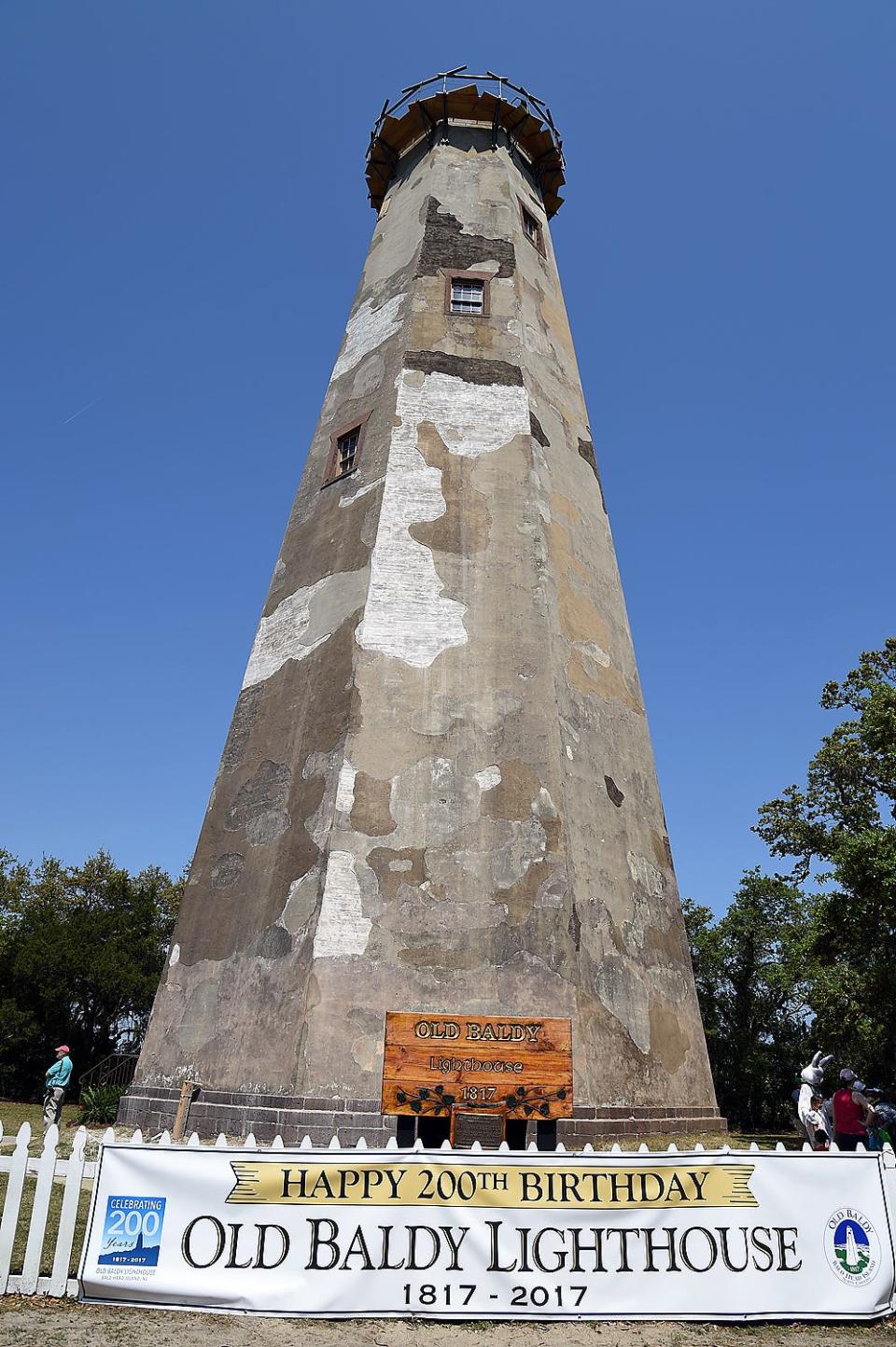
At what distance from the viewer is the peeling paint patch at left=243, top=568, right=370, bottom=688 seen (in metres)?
15.5

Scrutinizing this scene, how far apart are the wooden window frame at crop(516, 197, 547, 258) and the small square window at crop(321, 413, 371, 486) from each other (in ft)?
23.1

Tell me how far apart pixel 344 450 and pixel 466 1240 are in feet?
48.0

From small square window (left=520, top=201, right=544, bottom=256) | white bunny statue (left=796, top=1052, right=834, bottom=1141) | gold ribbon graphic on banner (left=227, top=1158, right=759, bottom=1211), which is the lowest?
gold ribbon graphic on banner (left=227, top=1158, right=759, bottom=1211)

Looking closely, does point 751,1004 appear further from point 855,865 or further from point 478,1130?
point 478,1130

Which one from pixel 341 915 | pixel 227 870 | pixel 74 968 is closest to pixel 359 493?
pixel 227 870

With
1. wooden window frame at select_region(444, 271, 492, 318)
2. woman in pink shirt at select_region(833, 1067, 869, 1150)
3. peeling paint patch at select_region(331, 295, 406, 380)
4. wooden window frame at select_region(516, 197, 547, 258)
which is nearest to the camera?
woman in pink shirt at select_region(833, 1067, 869, 1150)

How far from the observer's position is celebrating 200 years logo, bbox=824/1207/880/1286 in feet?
21.3

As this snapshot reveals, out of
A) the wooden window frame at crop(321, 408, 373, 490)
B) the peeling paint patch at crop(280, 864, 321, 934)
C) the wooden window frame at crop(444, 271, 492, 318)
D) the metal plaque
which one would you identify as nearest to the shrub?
the peeling paint patch at crop(280, 864, 321, 934)

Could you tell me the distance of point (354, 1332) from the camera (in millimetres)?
5980

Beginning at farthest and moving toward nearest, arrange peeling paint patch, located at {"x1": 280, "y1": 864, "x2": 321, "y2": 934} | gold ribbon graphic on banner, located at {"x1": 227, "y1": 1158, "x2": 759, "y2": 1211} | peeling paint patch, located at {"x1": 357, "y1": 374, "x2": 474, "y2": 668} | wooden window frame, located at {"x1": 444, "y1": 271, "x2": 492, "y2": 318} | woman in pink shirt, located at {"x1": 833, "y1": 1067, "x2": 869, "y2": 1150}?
wooden window frame, located at {"x1": 444, "y1": 271, "x2": 492, "y2": 318}
peeling paint patch, located at {"x1": 357, "y1": 374, "x2": 474, "y2": 668}
peeling paint patch, located at {"x1": 280, "y1": 864, "x2": 321, "y2": 934}
woman in pink shirt, located at {"x1": 833, "y1": 1067, "x2": 869, "y2": 1150}
gold ribbon graphic on banner, located at {"x1": 227, "y1": 1158, "x2": 759, "y2": 1211}

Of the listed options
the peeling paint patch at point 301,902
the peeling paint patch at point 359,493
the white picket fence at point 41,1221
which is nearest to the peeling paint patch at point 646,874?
the peeling paint patch at point 301,902

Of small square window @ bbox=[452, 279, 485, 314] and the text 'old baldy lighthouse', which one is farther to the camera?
small square window @ bbox=[452, 279, 485, 314]

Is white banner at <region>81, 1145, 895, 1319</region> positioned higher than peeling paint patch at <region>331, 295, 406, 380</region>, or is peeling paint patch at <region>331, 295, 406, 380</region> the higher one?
peeling paint patch at <region>331, 295, 406, 380</region>

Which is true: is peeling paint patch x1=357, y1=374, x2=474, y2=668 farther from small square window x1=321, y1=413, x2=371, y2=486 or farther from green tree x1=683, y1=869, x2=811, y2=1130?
green tree x1=683, y1=869, x2=811, y2=1130
